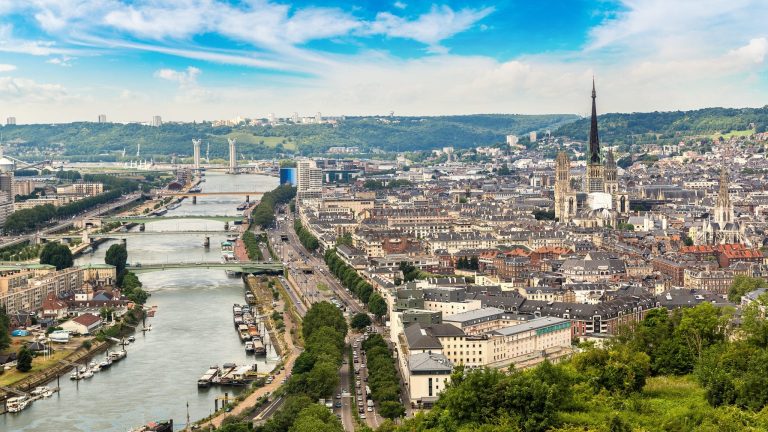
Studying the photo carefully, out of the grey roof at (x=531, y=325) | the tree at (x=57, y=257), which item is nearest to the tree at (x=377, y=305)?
the grey roof at (x=531, y=325)

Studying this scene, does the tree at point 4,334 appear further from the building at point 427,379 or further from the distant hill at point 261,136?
the distant hill at point 261,136

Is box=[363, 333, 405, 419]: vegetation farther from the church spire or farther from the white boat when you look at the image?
the church spire

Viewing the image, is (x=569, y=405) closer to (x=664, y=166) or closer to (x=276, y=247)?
(x=276, y=247)

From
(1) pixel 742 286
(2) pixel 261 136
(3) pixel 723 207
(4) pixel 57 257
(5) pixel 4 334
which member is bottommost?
(5) pixel 4 334

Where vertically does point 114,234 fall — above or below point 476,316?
below

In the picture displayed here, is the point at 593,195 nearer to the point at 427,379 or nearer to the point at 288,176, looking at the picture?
the point at 427,379

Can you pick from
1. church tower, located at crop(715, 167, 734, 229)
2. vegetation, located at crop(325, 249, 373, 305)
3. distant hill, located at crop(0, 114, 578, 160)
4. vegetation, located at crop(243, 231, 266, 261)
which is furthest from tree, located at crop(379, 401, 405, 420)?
distant hill, located at crop(0, 114, 578, 160)

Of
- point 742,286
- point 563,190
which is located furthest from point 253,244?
point 742,286
